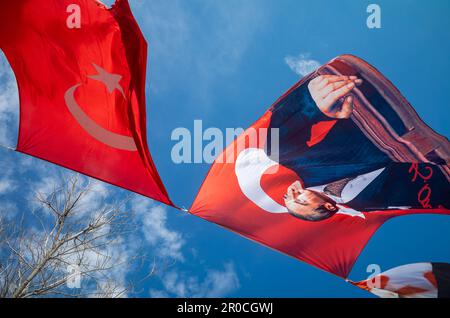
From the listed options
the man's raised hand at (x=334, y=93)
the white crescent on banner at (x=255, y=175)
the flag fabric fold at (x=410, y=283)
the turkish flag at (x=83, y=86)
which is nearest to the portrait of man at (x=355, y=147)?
the man's raised hand at (x=334, y=93)

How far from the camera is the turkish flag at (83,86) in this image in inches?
253

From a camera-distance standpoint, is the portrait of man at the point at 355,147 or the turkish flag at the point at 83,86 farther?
the portrait of man at the point at 355,147

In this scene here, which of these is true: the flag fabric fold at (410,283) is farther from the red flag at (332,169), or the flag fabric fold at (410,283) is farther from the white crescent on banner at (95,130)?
the white crescent on banner at (95,130)

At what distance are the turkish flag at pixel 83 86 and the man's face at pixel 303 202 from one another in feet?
8.23

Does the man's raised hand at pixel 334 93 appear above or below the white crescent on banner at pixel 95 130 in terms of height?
above

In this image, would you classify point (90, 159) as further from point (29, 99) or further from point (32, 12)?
point (32, 12)

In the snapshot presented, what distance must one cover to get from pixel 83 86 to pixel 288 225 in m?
4.62

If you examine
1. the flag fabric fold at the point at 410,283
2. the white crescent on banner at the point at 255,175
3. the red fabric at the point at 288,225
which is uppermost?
the white crescent on banner at the point at 255,175

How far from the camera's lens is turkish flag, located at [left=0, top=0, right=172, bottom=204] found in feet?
21.1

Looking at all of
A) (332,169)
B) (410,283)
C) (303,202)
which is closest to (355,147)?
(332,169)

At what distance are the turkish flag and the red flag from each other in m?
1.77

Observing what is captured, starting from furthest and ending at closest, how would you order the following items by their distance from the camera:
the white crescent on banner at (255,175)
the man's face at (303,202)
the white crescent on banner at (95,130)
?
the white crescent on banner at (255,175), the man's face at (303,202), the white crescent on banner at (95,130)
